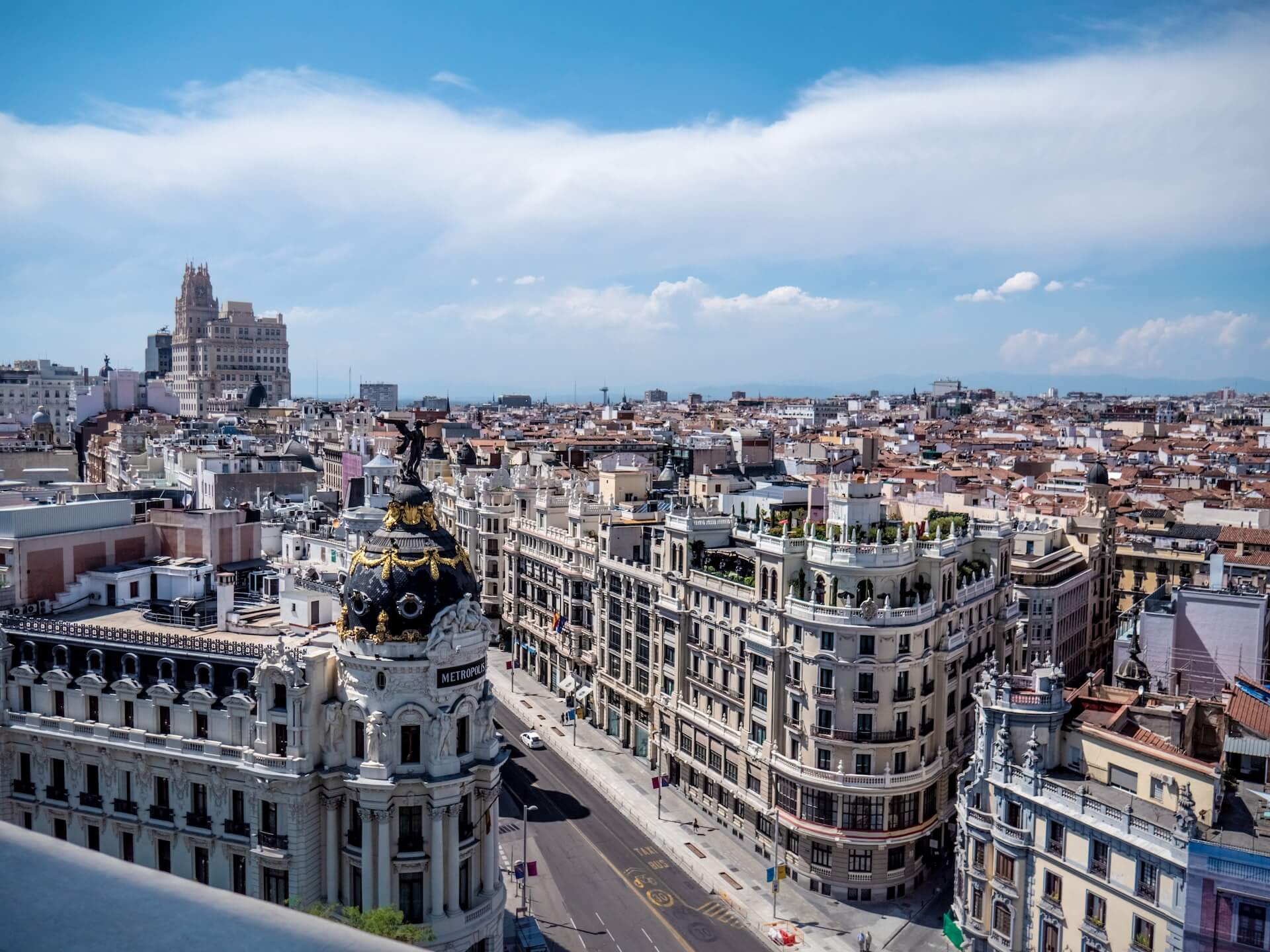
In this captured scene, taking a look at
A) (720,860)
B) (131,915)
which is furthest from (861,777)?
(131,915)

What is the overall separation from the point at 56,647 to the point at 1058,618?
3155 inches

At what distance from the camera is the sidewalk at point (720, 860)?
6356 centimetres

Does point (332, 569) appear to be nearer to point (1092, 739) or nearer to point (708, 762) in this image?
point (708, 762)

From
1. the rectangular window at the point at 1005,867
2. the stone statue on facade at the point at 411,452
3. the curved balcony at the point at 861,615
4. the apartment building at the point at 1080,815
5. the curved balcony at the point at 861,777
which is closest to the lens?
the apartment building at the point at 1080,815

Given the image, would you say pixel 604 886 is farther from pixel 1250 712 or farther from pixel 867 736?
pixel 1250 712

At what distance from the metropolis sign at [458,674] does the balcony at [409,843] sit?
25.0 ft

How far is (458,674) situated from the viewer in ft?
174

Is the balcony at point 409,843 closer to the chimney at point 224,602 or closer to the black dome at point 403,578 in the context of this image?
the black dome at point 403,578

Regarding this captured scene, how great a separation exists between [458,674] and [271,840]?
1265 cm

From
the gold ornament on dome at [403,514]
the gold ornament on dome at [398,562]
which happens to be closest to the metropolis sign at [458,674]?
the gold ornament on dome at [398,562]

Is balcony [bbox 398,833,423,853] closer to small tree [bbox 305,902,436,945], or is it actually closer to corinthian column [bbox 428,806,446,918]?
corinthian column [bbox 428,806,446,918]

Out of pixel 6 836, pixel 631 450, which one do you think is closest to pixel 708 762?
pixel 6 836

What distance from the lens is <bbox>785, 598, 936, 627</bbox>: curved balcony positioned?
65.8 meters

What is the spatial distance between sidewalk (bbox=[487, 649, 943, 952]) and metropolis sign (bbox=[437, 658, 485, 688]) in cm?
2505
